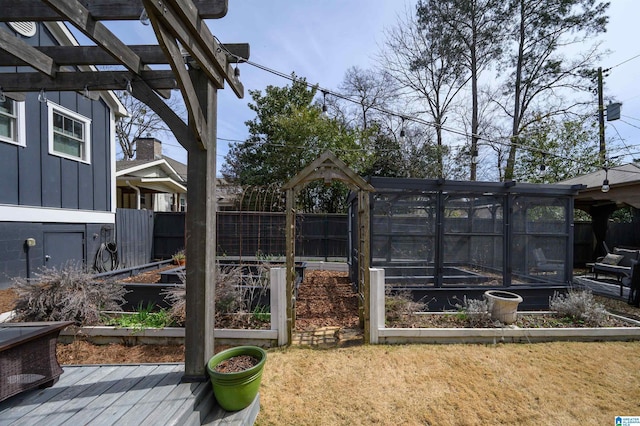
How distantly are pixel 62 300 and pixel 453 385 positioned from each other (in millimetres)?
4705

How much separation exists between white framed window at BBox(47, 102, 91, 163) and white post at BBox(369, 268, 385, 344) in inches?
297

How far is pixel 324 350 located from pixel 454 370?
4.74ft

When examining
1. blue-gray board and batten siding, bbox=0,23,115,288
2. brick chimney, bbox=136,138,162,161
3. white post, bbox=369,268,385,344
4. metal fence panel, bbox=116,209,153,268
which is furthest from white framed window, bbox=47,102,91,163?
white post, bbox=369,268,385,344

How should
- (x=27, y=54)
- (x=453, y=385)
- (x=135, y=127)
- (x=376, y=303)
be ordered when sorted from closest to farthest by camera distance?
(x=27, y=54) < (x=453, y=385) < (x=376, y=303) < (x=135, y=127)

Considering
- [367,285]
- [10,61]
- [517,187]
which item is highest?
[10,61]

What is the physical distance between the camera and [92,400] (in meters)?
2.09

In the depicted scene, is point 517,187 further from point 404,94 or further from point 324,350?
point 404,94

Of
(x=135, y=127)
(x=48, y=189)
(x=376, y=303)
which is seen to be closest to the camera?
(x=376, y=303)

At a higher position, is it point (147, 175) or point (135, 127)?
point (135, 127)

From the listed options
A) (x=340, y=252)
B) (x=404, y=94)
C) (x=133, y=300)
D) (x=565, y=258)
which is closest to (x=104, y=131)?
(x=133, y=300)

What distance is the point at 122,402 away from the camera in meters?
2.06

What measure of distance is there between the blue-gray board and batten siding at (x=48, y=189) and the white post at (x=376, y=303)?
6.86m

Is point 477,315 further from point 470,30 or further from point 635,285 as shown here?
point 470,30

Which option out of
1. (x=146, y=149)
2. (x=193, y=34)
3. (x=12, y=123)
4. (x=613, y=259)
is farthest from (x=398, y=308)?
(x=146, y=149)
